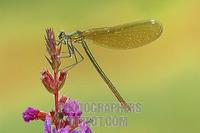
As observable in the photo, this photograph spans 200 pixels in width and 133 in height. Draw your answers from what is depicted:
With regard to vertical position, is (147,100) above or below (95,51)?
below

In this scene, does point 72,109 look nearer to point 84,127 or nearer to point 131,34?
point 84,127

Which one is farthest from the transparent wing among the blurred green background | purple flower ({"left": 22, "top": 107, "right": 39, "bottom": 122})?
the blurred green background

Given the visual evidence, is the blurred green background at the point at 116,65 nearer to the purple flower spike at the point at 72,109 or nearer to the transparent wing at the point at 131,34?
the transparent wing at the point at 131,34

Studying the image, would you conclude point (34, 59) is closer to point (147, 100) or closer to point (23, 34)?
point (23, 34)

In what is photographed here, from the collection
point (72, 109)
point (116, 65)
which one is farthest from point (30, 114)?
point (116, 65)

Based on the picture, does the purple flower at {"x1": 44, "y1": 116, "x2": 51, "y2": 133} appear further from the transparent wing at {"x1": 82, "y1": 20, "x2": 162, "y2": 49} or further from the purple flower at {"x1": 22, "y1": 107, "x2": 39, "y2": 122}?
the transparent wing at {"x1": 82, "y1": 20, "x2": 162, "y2": 49}

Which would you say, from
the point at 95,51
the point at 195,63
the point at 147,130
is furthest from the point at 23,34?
the point at 147,130

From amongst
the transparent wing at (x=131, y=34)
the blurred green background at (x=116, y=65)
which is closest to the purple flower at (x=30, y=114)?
the transparent wing at (x=131, y=34)
